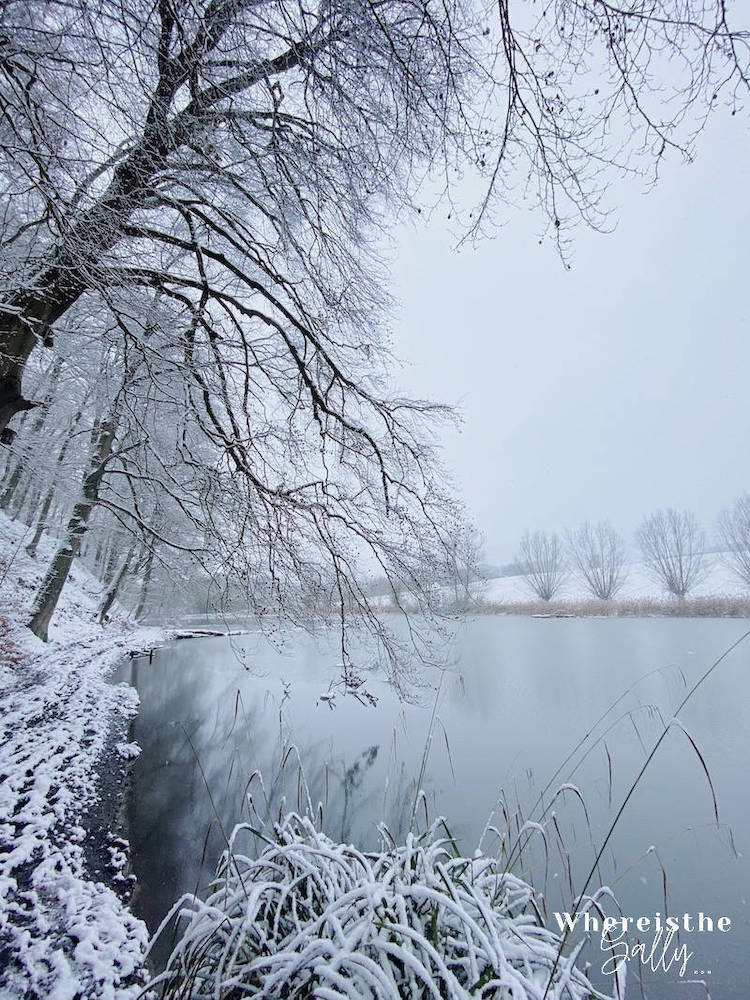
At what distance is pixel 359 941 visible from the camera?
123 centimetres

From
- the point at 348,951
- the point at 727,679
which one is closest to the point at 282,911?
the point at 348,951

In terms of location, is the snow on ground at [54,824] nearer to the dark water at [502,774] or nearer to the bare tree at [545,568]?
the dark water at [502,774]

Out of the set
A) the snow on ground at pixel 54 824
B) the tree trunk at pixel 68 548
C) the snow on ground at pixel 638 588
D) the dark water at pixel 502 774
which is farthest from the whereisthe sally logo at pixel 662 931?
the snow on ground at pixel 638 588

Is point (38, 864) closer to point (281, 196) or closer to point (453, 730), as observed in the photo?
point (281, 196)

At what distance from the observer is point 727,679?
33.1 ft

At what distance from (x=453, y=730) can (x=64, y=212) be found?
7847mm

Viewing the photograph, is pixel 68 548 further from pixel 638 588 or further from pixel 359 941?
pixel 638 588

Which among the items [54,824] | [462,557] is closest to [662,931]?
[462,557]

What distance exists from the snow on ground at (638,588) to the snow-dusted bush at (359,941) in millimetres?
24969

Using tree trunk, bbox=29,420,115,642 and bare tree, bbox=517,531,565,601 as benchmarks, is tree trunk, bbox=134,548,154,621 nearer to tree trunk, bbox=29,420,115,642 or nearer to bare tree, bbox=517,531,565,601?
tree trunk, bbox=29,420,115,642

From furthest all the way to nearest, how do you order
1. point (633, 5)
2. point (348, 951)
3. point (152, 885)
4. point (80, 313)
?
point (80, 313)
point (152, 885)
point (633, 5)
point (348, 951)

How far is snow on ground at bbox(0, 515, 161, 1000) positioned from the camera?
229 cm

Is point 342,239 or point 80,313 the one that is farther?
point 80,313

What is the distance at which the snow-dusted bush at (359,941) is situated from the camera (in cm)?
114
